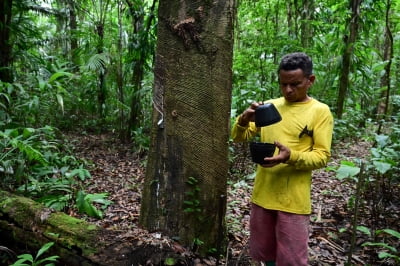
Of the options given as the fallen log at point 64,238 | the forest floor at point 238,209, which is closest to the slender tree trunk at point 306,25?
the forest floor at point 238,209

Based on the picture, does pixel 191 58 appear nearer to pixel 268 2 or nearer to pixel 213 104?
pixel 213 104

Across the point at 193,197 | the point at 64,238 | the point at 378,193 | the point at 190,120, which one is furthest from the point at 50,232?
the point at 378,193

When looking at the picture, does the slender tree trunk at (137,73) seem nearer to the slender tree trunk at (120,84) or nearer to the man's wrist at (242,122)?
the slender tree trunk at (120,84)

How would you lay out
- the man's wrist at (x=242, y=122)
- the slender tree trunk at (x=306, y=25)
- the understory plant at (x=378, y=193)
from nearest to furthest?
the man's wrist at (x=242, y=122) → the understory plant at (x=378, y=193) → the slender tree trunk at (x=306, y=25)

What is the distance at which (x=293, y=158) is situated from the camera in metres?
2.00

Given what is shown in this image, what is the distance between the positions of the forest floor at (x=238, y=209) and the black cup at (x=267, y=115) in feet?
3.18

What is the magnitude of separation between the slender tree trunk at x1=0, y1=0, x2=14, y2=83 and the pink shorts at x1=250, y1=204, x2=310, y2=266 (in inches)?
210

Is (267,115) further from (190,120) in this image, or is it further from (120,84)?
(120,84)

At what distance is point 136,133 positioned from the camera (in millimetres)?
6594

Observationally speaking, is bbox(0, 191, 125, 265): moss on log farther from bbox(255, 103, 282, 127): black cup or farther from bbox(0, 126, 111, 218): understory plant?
bbox(255, 103, 282, 127): black cup

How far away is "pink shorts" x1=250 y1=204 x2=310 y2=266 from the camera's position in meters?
2.13

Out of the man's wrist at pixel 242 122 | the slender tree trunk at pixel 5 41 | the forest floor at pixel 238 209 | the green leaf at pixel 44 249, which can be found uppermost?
the slender tree trunk at pixel 5 41

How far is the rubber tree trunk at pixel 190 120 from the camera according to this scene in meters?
2.37

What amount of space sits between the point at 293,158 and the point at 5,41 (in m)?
5.93
